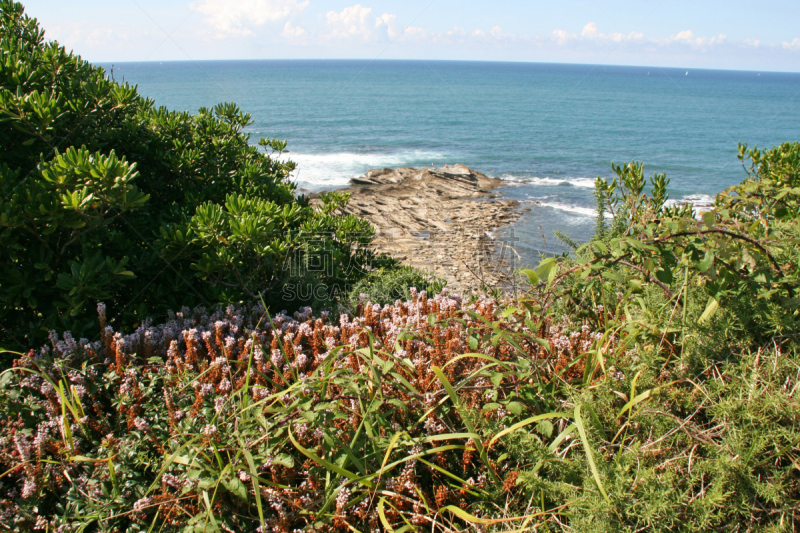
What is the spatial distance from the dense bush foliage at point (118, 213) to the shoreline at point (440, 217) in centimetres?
375

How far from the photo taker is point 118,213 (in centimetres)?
326

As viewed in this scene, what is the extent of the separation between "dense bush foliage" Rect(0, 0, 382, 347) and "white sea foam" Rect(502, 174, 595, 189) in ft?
61.6

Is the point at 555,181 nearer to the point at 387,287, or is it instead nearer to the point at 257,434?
the point at 387,287

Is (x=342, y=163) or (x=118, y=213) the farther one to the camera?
(x=342, y=163)

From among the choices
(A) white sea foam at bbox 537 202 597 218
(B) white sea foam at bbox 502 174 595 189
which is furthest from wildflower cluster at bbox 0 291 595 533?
(B) white sea foam at bbox 502 174 595 189

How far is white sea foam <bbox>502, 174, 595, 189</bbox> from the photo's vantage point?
2211 centimetres

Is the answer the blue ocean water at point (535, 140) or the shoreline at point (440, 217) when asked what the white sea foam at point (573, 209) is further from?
the shoreline at point (440, 217)

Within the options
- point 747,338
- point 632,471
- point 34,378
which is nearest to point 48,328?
point 34,378

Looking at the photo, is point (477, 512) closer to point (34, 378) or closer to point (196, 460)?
point (196, 460)

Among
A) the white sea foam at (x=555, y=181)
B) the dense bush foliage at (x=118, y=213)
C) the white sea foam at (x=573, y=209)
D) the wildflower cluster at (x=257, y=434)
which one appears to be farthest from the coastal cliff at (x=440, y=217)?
the wildflower cluster at (x=257, y=434)

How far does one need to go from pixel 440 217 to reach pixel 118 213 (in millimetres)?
12380

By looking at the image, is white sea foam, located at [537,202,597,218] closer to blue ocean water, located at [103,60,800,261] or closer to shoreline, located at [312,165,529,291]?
blue ocean water, located at [103,60,800,261]

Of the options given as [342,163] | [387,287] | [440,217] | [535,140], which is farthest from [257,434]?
[535,140]

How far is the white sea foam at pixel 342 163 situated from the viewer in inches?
859
